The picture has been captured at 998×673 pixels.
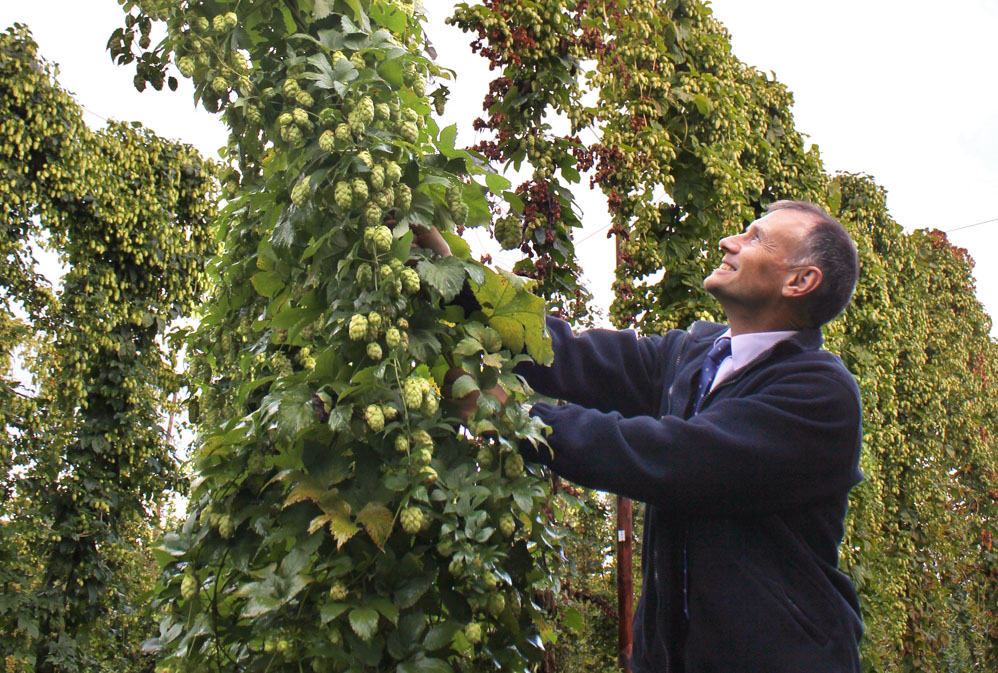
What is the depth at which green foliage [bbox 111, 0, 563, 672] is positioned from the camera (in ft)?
5.69

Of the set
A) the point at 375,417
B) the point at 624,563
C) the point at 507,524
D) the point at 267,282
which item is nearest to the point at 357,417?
the point at 375,417

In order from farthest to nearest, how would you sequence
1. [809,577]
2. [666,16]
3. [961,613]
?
[961,613], [666,16], [809,577]

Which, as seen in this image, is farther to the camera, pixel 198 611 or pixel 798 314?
pixel 798 314

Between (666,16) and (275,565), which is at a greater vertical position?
(666,16)

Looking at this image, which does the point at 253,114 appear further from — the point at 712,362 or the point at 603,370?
the point at 712,362

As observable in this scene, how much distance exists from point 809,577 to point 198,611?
51.0 inches

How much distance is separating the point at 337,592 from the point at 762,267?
122cm

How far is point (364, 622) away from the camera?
1648mm

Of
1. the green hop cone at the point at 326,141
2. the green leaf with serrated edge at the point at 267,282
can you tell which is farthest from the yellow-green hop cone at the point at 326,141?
the green leaf with serrated edge at the point at 267,282

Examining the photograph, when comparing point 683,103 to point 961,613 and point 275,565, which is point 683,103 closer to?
point 275,565

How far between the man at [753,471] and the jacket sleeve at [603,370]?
0.24m

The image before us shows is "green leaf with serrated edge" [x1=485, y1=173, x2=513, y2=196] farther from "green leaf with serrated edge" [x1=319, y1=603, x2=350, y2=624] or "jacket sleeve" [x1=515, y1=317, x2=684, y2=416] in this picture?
"green leaf with serrated edge" [x1=319, y1=603, x2=350, y2=624]

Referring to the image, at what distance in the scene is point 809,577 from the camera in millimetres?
1938

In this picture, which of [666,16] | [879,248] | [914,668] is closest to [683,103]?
[666,16]
